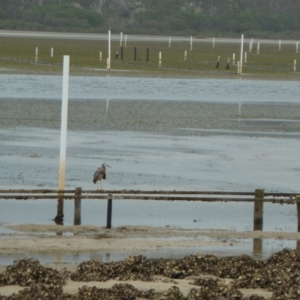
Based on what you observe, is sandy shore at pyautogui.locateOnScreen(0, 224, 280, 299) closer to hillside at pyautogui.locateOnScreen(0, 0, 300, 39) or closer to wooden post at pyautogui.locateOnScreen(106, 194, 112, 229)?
wooden post at pyautogui.locateOnScreen(106, 194, 112, 229)

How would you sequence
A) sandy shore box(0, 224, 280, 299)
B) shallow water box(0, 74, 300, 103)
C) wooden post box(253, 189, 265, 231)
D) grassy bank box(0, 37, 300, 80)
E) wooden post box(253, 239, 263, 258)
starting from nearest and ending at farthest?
sandy shore box(0, 224, 280, 299)
wooden post box(253, 239, 263, 258)
wooden post box(253, 189, 265, 231)
shallow water box(0, 74, 300, 103)
grassy bank box(0, 37, 300, 80)

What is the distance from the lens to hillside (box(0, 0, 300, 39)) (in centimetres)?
14462

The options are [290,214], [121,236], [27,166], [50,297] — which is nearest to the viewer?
[50,297]

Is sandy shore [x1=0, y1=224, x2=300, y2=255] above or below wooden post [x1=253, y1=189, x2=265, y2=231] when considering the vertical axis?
below

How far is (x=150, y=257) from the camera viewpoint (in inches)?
598

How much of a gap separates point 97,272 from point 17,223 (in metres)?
4.47

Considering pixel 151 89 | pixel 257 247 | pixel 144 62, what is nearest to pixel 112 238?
pixel 257 247

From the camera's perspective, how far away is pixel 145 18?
509 feet

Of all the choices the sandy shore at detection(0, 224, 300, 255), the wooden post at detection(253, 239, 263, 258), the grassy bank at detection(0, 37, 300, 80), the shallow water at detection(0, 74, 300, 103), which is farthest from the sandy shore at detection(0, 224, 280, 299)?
the grassy bank at detection(0, 37, 300, 80)

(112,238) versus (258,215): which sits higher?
(258,215)

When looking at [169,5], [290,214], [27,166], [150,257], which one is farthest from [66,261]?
[169,5]

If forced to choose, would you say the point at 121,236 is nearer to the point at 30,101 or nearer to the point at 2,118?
the point at 2,118

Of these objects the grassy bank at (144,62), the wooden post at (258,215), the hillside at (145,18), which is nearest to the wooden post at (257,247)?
the wooden post at (258,215)

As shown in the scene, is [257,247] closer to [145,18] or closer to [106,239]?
[106,239]
